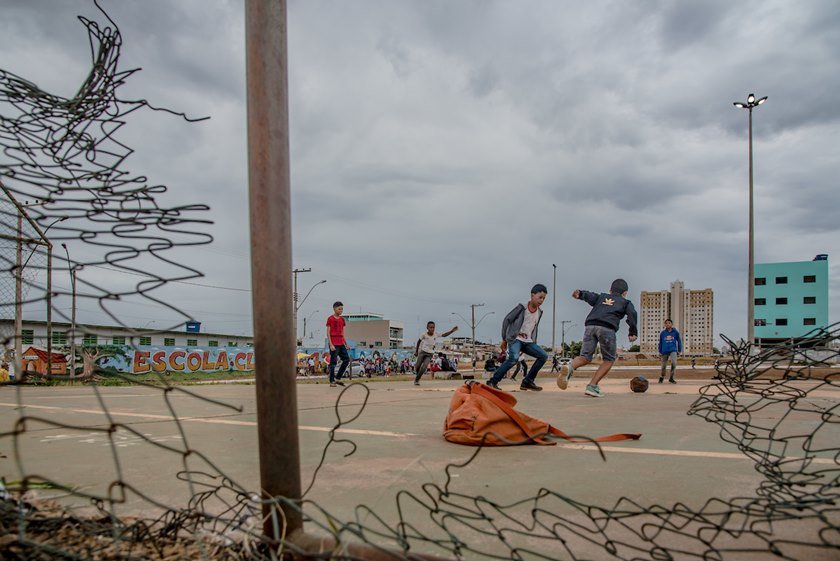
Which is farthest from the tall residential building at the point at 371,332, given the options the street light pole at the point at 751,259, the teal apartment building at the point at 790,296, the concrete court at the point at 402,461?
the concrete court at the point at 402,461

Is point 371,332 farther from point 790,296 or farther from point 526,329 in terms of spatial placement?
point 526,329

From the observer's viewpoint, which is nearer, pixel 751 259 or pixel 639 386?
pixel 639 386

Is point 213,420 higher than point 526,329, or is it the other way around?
point 526,329

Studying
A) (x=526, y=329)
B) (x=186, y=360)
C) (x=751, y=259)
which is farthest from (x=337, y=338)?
(x=186, y=360)

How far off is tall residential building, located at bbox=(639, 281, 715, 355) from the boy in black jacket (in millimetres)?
99478

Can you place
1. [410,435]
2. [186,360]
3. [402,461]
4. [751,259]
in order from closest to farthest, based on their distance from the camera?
[402,461], [410,435], [751,259], [186,360]

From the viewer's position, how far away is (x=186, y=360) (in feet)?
133

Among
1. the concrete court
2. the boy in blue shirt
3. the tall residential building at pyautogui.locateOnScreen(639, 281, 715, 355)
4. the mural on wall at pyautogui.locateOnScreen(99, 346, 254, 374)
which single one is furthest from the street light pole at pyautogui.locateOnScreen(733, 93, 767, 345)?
the tall residential building at pyautogui.locateOnScreen(639, 281, 715, 355)

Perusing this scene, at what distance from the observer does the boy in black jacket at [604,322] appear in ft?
25.9

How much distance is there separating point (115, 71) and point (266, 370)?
4.89ft

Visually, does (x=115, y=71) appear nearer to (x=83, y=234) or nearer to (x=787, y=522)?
(x=83, y=234)

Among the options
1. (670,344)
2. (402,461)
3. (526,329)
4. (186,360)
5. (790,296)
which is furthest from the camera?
(790,296)

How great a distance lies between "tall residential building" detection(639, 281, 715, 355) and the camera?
10519cm

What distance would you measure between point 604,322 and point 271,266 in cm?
719
